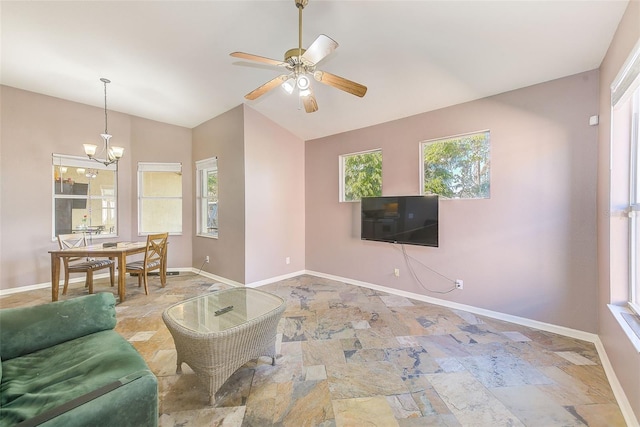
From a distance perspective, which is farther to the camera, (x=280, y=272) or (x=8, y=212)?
(x=280, y=272)

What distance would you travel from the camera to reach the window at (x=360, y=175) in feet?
13.5

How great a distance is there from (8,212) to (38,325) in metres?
3.74

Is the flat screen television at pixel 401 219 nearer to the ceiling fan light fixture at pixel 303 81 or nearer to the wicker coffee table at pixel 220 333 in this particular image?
the wicker coffee table at pixel 220 333

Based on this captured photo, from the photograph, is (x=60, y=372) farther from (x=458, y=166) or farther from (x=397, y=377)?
(x=458, y=166)

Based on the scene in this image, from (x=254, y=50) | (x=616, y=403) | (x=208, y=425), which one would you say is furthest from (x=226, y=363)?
(x=254, y=50)

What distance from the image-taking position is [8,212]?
3.82 metres

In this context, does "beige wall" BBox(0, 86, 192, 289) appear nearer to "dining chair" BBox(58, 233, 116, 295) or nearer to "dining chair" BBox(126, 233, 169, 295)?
"dining chair" BBox(58, 233, 116, 295)

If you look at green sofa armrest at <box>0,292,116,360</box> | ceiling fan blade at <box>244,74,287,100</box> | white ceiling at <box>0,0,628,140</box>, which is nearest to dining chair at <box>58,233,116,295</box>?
white ceiling at <box>0,0,628,140</box>

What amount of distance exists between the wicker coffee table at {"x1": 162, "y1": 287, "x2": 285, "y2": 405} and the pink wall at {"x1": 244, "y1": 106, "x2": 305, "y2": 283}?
1953mm

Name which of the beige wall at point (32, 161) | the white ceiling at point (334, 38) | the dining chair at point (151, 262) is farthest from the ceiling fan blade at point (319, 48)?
the beige wall at point (32, 161)

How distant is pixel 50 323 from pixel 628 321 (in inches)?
152

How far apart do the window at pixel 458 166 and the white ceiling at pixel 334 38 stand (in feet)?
1.71

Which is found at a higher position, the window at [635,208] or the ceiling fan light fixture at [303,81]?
the ceiling fan light fixture at [303,81]

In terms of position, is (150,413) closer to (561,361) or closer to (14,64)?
(561,361)
